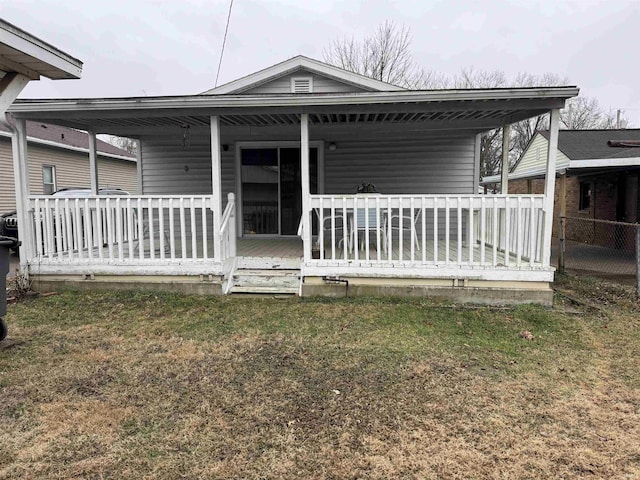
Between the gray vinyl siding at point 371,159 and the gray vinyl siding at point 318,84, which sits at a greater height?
the gray vinyl siding at point 318,84

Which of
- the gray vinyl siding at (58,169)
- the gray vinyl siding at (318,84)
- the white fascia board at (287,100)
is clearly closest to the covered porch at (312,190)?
the white fascia board at (287,100)

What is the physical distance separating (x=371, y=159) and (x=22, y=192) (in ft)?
18.5

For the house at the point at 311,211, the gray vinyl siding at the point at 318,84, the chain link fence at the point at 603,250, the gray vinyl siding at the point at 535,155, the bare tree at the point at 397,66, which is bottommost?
the chain link fence at the point at 603,250

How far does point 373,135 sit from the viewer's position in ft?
26.3

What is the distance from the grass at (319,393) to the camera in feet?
7.64

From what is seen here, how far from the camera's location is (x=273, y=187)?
28.0 feet

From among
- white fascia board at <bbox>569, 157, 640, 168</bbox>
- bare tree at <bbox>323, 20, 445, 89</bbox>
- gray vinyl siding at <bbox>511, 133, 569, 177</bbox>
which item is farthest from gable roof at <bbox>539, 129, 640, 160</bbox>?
bare tree at <bbox>323, 20, 445, 89</bbox>

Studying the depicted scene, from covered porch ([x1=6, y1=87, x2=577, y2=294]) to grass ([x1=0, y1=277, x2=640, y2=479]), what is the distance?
31.0 inches

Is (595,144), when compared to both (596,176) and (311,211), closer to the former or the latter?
(596,176)

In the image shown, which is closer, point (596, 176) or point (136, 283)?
point (136, 283)

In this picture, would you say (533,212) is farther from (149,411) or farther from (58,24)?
(58,24)

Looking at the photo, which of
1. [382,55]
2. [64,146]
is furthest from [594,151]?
[64,146]

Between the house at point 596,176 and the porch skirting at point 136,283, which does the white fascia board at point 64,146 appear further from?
the house at point 596,176

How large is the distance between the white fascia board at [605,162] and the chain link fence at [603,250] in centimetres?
120
